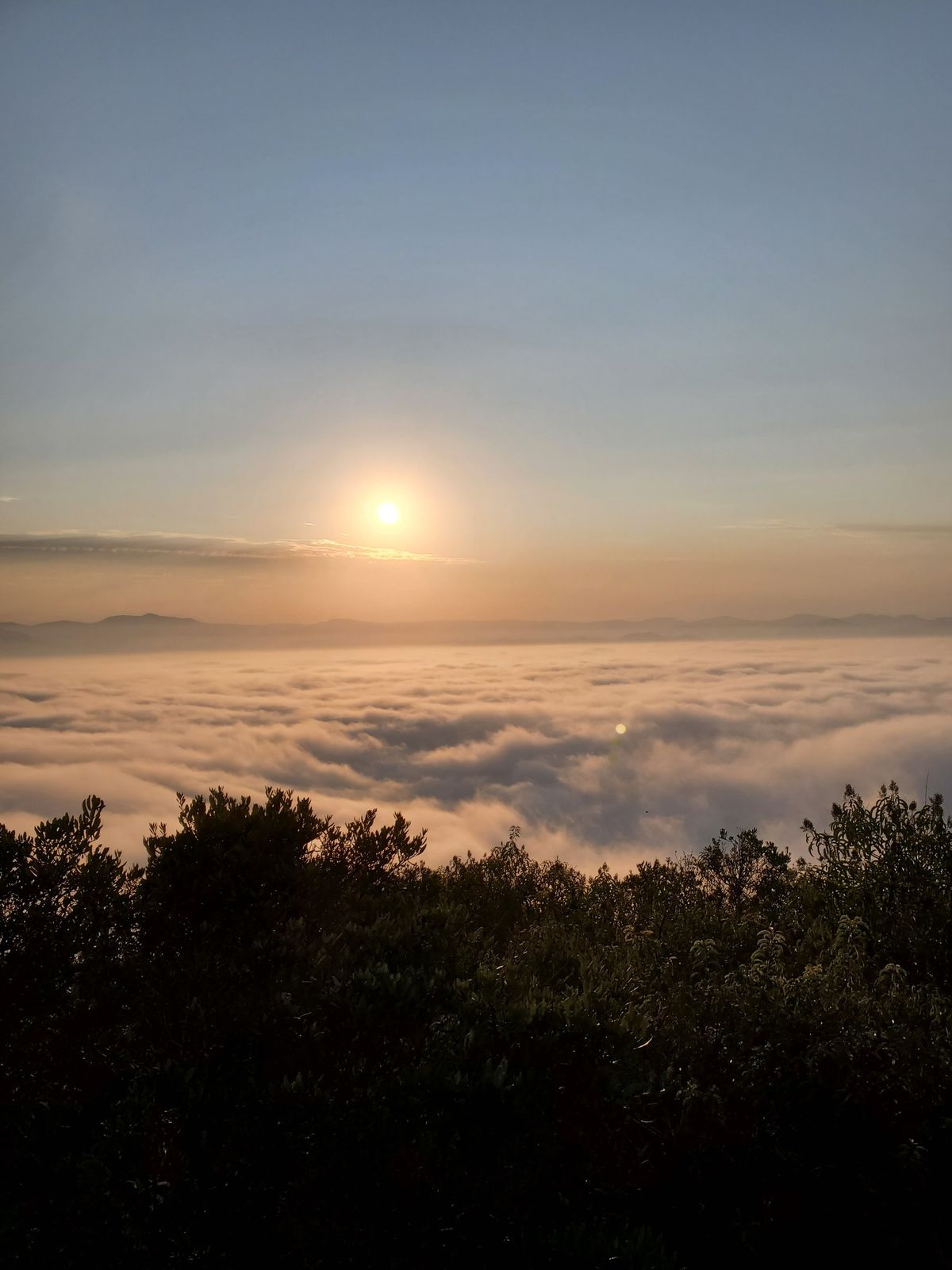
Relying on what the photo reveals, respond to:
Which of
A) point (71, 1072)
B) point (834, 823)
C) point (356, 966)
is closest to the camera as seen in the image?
point (71, 1072)

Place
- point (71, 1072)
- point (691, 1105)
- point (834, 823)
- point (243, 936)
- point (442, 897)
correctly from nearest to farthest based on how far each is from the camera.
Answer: point (691, 1105)
point (71, 1072)
point (243, 936)
point (442, 897)
point (834, 823)

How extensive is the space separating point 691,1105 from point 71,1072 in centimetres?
746

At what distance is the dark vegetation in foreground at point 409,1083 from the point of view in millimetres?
8172

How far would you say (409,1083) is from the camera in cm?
905

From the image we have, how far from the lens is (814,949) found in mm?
15672

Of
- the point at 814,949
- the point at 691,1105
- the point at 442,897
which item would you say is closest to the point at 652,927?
the point at 814,949

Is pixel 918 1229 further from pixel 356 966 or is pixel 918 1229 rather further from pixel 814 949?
pixel 814 949

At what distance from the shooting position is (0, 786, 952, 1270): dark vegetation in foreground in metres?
8.17

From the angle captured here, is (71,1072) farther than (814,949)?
No

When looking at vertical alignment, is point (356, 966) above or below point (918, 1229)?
above

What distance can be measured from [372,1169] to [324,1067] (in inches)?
64.8

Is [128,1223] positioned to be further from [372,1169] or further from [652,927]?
[652,927]

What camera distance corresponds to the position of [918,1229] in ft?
26.3

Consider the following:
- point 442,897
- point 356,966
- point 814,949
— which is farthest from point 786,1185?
point 442,897
